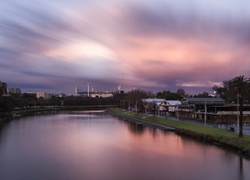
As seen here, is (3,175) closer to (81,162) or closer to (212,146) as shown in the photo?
(81,162)

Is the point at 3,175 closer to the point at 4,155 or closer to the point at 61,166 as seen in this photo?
the point at 61,166

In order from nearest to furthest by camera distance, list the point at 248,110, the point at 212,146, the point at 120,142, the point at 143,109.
A: the point at 212,146
the point at 120,142
the point at 248,110
the point at 143,109

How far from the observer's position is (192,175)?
88.3 ft

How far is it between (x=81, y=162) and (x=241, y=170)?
14.3m

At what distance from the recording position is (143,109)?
124 metres

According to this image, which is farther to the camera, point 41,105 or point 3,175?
point 41,105

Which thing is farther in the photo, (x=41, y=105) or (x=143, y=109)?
(x=41, y=105)

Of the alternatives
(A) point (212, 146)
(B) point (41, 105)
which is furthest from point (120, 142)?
(B) point (41, 105)

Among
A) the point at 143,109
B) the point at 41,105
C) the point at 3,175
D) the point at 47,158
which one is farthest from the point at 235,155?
the point at 41,105

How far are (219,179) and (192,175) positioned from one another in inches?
84.2

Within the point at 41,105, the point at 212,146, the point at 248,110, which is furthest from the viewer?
the point at 41,105

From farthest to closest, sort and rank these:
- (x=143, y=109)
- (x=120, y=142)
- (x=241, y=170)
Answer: (x=143, y=109), (x=120, y=142), (x=241, y=170)

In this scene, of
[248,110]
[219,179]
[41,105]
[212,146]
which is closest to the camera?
[219,179]

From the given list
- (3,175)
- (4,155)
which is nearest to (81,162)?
(3,175)
